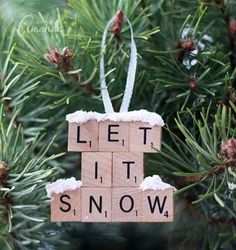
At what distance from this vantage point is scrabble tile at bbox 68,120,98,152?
442 millimetres

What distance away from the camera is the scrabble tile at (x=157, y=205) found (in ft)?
1.43

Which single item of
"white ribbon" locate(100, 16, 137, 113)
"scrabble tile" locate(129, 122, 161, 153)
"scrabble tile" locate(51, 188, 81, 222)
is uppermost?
"white ribbon" locate(100, 16, 137, 113)

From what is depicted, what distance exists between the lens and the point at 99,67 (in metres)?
0.46

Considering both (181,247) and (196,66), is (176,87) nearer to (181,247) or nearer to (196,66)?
(196,66)

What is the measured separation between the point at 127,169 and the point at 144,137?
0.03m

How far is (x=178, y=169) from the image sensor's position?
462 millimetres

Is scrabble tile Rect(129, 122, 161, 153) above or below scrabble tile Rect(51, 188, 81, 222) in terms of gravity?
above

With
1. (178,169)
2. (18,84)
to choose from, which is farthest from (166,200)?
(18,84)

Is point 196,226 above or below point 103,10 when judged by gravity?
below

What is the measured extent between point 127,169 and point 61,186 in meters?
0.05

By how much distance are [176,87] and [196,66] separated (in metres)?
0.02

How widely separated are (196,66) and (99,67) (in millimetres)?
77

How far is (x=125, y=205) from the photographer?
1.43 feet

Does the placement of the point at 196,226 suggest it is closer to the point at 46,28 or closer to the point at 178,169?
the point at 178,169
